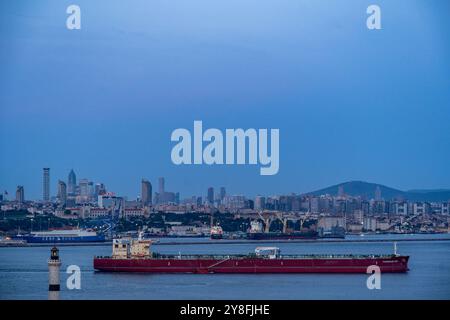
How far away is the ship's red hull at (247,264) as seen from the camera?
80.4ft

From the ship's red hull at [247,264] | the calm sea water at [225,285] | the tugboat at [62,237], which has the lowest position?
the calm sea water at [225,285]

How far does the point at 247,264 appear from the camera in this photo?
82.1 feet

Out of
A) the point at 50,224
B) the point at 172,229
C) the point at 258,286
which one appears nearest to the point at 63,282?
the point at 258,286

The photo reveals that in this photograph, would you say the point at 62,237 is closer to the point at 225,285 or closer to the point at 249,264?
the point at 249,264

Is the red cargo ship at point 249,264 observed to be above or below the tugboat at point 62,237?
below

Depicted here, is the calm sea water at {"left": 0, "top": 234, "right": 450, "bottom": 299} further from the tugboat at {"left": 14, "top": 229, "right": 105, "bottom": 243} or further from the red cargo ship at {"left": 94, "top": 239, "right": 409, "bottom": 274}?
the tugboat at {"left": 14, "top": 229, "right": 105, "bottom": 243}

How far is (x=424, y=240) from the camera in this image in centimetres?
4741

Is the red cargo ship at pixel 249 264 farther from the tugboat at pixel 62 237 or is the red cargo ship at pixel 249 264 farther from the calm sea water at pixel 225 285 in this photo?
the tugboat at pixel 62 237

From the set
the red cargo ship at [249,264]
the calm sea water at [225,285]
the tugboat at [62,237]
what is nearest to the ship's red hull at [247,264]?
the red cargo ship at [249,264]

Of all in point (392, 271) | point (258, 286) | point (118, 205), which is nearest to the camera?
point (258, 286)

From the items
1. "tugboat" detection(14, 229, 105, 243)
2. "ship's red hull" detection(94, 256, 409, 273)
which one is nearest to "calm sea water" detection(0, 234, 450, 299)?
"ship's red hull" detection(94, 256, 409, 273)

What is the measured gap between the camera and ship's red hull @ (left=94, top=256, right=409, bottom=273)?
24.5 meters

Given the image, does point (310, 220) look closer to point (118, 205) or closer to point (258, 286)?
point (118, 205)

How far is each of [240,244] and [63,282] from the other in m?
24.2
